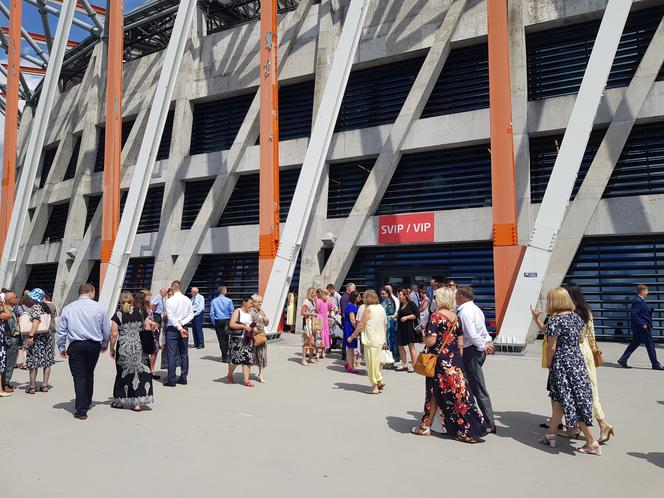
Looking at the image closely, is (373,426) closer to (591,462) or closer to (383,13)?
(591,462)

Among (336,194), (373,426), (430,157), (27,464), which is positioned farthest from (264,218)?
(27,464)

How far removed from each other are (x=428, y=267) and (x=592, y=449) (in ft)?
39.2

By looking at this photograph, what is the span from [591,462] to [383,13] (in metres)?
17.2

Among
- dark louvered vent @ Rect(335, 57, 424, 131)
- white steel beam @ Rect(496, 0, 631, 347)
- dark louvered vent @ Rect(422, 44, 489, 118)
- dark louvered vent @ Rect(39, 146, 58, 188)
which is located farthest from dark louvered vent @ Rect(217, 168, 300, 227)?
dark louvered vent @ Rect(39, 146, 58, 188)

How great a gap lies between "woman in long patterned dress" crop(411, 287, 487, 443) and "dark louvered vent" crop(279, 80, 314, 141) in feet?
50.7

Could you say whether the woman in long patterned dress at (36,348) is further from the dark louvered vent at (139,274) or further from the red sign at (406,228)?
the dark louvered vent at (139,274)

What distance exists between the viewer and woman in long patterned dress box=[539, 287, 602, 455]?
195 inches

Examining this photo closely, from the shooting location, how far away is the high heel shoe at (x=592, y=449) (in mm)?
4859

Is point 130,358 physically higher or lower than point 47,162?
lower

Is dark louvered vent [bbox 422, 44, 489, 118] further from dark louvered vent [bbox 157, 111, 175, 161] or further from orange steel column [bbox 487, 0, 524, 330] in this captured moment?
dark louvered vent [bbox 157, 111, 175, 161]

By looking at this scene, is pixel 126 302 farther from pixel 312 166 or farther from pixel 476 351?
pixel 312 166

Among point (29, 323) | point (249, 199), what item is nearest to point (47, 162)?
point (249, 199)

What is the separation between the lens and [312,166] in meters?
14.8

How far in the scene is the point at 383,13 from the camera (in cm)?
1792
